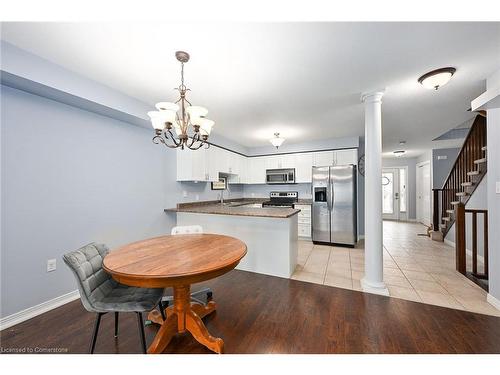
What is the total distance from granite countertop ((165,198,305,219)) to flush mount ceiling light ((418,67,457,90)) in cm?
210

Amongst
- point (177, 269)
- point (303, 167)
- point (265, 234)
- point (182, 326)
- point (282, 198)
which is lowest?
point (182, 326)

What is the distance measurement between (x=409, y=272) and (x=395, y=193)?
5885 millimetres

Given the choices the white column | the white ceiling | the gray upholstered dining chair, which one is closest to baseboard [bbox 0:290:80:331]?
the gray upholstered dining chair

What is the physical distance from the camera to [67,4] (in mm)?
1229

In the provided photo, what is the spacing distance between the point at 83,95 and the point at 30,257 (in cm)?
173

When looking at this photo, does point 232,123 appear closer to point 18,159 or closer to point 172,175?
point 172,175

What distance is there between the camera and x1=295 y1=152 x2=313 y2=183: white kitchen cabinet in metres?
4.93

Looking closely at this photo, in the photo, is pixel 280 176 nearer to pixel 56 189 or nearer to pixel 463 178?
pixel 463 178

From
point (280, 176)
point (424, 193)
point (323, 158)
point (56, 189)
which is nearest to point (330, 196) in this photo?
point (323, 158)

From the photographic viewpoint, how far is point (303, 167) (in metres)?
5.00

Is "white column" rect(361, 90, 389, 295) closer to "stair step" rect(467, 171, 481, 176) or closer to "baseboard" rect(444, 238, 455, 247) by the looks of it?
"stair step" rect(467, 171, 481, 176)
